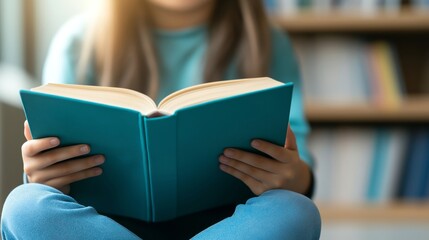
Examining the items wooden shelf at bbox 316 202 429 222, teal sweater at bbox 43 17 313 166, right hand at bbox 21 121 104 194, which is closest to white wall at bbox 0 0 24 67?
teal sweater at bbox 43 17 313 166

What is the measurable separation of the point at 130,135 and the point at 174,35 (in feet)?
1.83

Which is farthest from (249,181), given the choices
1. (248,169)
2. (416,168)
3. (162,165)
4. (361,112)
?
(416,168)

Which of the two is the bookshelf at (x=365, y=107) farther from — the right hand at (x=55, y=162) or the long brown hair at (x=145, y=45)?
the right hand at (x=55, y=162)

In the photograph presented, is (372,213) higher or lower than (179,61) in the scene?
lower

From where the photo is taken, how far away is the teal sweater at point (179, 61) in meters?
1.26

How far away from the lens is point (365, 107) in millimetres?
1808

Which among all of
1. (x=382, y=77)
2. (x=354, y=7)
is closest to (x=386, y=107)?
(x=382, y=77)

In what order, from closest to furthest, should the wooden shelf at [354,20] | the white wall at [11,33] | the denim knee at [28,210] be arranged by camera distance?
the denim knee at [28,210], the wooden shelf at [354,20], the white wall at [11,33]

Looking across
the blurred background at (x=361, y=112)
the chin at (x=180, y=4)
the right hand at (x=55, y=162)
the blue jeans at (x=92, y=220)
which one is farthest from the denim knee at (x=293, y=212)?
the blurred background at (x=361, y=112)

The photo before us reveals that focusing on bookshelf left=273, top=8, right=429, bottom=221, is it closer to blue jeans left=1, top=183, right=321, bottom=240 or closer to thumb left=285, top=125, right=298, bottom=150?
thumb left=285, top=125, right=298, bottom=150

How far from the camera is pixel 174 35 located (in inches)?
53.4

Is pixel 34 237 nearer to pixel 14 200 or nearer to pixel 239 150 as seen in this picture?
pixel 14 200

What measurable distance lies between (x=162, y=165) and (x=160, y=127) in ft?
0.23

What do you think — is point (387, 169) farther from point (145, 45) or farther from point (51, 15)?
point (51, 15)
